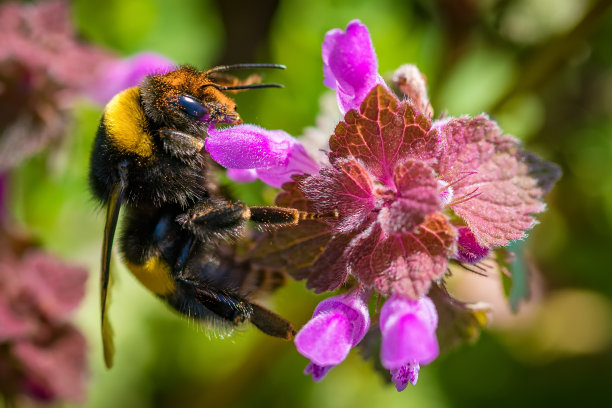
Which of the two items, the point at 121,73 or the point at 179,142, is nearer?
the point at 179,142

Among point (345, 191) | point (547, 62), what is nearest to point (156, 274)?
point (345, 191)

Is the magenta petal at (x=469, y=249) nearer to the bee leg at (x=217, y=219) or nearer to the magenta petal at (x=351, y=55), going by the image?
the magenta petal at (x=351, y=55)

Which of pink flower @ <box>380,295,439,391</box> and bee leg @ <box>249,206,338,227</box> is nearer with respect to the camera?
pink flower @ <box>380,295,439,391</box>

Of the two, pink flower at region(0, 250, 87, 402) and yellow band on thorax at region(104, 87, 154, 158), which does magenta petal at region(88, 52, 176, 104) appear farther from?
pink flower at region(0, 250, 87, 402)

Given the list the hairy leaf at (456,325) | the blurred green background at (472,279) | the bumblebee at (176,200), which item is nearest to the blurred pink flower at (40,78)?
the blurred green background at (472,279)

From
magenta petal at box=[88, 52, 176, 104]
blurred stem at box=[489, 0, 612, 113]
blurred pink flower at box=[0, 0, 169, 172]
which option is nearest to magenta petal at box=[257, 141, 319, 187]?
magenta petal at box=[88, 52, 176, 104]

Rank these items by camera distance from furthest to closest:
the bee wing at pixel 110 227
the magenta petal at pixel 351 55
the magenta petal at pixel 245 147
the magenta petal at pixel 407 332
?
the bee wing at pixel 110 227
the magenta petal at pixel 245 147
the magenta petal at pixel 351 55
the magenta petal at pixel 407 332

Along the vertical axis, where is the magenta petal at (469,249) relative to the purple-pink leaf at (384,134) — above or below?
below

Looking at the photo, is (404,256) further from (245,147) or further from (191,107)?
(191,107)
